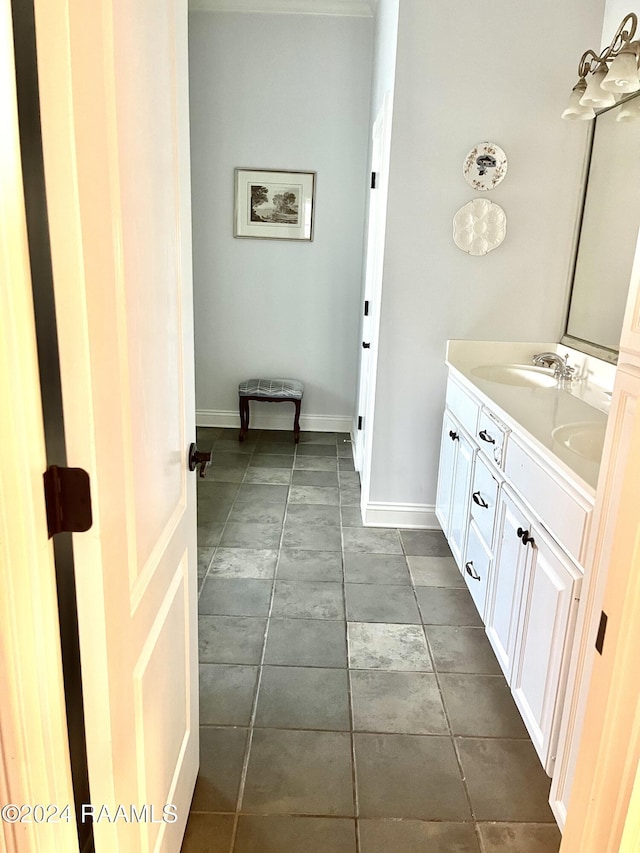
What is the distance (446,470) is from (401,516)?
46cm

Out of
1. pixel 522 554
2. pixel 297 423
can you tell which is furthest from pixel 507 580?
pixel 297 423

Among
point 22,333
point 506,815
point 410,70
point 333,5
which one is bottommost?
point 506,815

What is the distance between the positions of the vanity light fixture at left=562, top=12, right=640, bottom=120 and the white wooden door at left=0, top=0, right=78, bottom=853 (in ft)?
7.70

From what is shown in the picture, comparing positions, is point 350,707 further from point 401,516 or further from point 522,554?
point 401,516

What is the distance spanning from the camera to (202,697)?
82.0 inches

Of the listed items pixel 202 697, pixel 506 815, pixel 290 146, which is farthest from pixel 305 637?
pixel 290 146

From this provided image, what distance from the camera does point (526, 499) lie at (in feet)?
6.43

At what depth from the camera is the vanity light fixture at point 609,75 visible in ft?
7.47

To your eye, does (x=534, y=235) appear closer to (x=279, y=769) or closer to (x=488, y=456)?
(x=488, y=456)

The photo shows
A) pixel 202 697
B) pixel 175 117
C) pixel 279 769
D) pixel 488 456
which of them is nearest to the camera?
pixel 175 117

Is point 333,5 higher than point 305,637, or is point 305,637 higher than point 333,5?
point 333,5

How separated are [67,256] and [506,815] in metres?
1.75

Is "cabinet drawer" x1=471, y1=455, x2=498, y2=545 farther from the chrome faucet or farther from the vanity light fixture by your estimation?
the vanity light fixture

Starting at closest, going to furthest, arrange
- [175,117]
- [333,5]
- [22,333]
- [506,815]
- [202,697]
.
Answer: [22,333] → [175,117] → [506,815] → [202,697] → [333,5]
